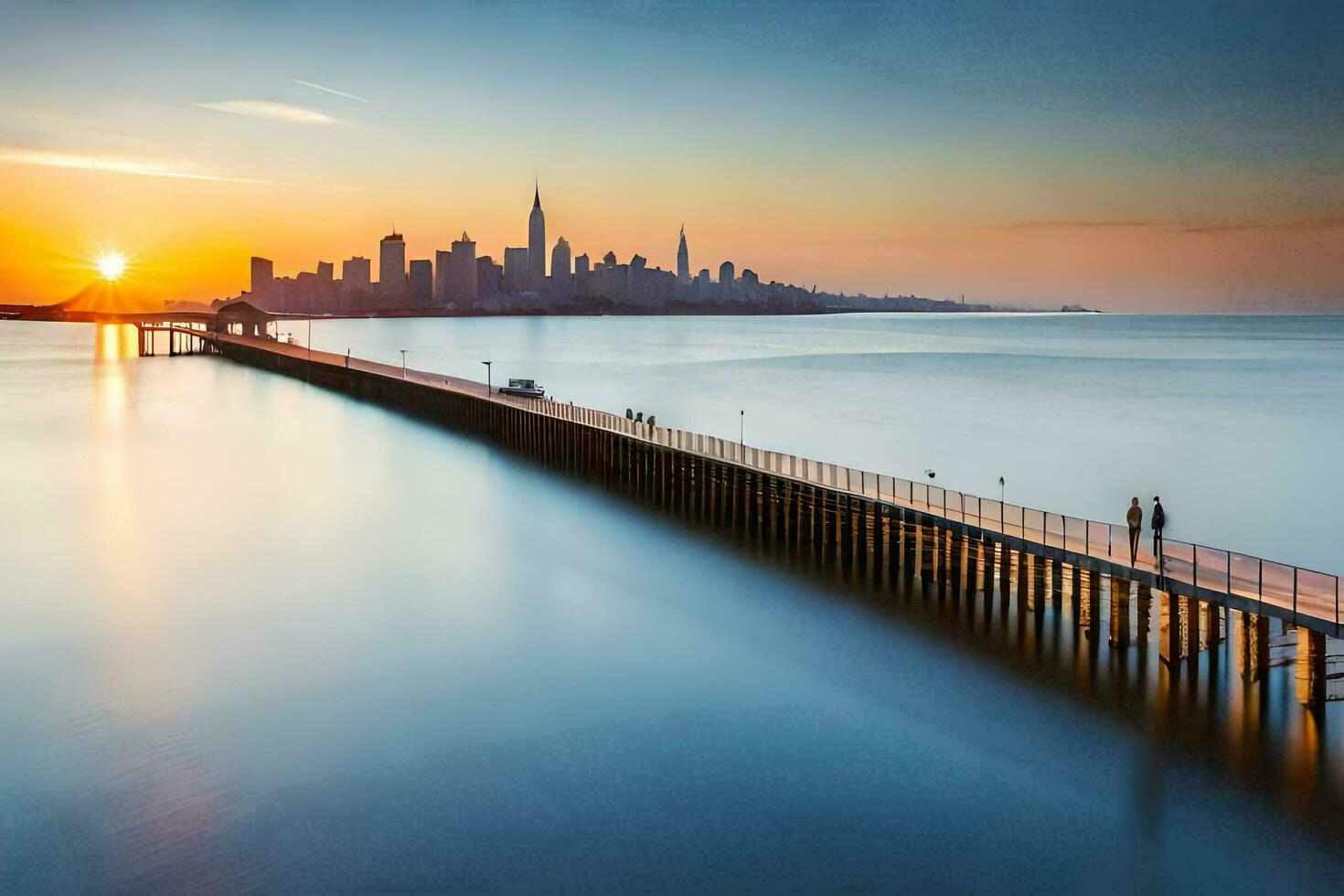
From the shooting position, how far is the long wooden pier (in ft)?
59.6

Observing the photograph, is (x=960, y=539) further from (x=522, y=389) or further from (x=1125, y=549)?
(x=522, y=389)

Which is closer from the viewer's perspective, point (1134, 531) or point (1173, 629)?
point (1173, 629)

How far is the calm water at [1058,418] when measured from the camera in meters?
41.7

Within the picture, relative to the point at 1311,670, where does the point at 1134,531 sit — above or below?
above

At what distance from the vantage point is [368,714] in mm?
20672

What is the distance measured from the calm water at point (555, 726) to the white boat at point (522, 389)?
25896 millimetres

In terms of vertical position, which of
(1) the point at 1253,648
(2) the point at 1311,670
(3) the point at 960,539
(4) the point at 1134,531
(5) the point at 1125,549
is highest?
(4) the point at 1134,531

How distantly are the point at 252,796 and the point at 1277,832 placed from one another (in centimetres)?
1379

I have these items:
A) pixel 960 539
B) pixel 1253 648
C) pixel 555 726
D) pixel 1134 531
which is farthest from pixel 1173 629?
pixel 555 726

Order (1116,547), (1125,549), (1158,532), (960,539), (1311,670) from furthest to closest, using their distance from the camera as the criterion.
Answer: (960,539)
(1116,547)
(1125,549)
(1158,532)
(1311,670)

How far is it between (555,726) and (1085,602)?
9698 millimetres

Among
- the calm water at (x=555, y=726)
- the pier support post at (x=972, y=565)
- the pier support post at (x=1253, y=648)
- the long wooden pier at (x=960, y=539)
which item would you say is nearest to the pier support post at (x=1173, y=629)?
the long wooden pier at (x=960, y=539)

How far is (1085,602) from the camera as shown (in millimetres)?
Result: 21875

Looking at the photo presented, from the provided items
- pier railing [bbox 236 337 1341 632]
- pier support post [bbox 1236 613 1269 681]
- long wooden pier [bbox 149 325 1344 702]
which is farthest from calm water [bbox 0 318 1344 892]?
pier railing [bbox 236 337 1341 632]
